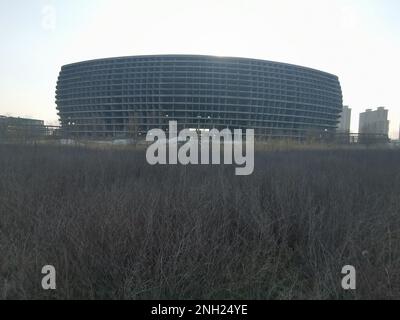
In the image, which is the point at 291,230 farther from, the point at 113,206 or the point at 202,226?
the point at 113,206

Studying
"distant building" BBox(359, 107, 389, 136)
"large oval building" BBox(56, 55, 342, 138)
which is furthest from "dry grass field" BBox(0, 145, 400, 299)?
"distant building" BBox(359, 107, 389, 136)

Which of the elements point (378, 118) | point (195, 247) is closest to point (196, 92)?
point (195, 247)

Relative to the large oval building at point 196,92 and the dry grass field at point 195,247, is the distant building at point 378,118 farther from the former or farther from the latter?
the dry grass field at point 195,247

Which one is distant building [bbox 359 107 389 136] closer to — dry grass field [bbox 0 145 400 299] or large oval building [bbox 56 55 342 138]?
large oval building [bbox 56 55 342 138]

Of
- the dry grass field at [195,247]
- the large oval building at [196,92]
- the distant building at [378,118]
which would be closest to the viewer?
the dry grass field at [195,247]

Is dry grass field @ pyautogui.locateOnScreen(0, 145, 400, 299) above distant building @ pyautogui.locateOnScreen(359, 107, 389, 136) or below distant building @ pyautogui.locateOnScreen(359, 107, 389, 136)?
below

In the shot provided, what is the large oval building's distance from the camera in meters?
62.4

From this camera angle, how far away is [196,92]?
205 ft

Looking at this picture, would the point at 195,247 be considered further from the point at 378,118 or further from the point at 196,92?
the point at 378,118

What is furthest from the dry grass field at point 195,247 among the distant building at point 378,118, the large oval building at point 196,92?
the distant building at point 378,118

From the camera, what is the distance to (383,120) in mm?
87500

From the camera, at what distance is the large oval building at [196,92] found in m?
62.4
